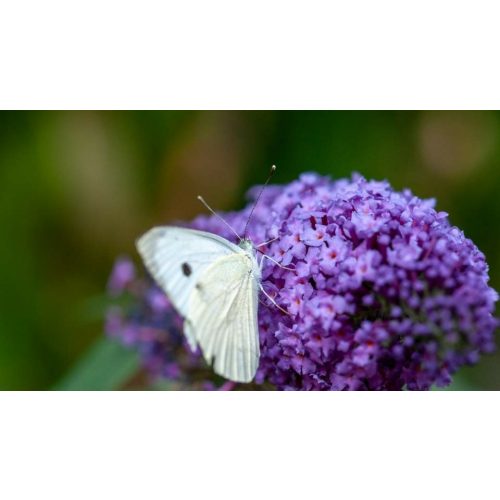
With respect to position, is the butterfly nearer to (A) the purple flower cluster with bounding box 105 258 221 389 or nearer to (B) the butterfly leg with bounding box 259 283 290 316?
(B) the butterfly leg with bounding box 259 283 290 316

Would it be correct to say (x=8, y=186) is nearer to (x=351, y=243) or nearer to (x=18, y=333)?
(x=18, y=333)

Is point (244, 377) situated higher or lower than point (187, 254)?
lower

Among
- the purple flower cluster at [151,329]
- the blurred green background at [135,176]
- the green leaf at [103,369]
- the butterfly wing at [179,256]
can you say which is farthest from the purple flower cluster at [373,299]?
the green leaf at [103,369]

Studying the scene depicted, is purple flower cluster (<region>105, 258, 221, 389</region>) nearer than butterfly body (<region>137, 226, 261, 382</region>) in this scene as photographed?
No

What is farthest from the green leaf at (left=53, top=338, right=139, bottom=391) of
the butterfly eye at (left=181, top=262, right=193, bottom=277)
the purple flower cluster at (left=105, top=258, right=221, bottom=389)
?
the butterfly eye at (left=181, top=262, right=193, bottom=277)

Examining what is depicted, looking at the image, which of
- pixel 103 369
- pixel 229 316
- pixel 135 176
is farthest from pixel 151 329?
pixel 135 176

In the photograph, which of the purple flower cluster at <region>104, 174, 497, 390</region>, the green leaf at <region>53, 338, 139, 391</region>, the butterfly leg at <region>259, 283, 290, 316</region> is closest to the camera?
the purple flower cluster at <region>104, 174, 497, 390</region>
